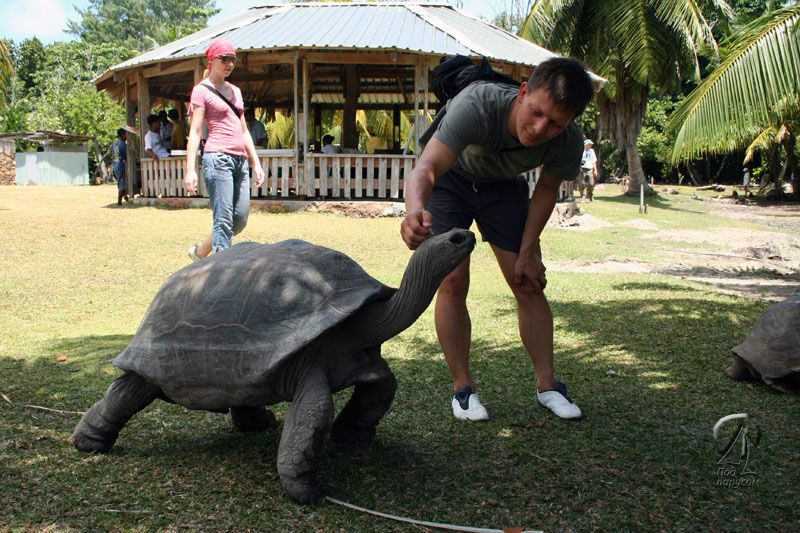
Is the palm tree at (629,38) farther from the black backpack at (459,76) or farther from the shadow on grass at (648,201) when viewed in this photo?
the black backpack at (459,76)

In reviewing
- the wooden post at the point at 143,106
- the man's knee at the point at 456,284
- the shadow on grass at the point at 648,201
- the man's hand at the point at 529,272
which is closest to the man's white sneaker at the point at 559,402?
the man's hand at the point at 529,272

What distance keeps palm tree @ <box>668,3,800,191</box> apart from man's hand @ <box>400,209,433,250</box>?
268 inches

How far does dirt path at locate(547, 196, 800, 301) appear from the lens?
331 inches

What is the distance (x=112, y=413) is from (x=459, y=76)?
2.40 meters

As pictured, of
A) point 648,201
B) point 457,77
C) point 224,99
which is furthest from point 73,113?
point 457,77

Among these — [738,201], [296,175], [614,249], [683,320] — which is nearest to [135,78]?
[296,175]

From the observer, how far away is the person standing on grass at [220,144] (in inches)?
236

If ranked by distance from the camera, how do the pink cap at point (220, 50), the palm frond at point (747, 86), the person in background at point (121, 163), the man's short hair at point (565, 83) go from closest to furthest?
the man's short hair at point (565, 83) → the pink cap at point (220, 50) → the palm frond at point (747, 86) → the person in background at point (121, 163)

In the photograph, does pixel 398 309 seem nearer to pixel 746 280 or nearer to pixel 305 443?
pixel 305 443

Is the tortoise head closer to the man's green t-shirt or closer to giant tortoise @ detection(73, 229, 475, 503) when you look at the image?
giant tortoise @ detection(73, 229, 475, 503)

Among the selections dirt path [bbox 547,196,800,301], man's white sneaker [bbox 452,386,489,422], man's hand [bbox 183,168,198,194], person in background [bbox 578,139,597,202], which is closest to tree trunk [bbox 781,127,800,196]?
person in background [bbox 578,139,597,202]

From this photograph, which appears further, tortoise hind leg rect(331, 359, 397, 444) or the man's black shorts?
the man's black shorts

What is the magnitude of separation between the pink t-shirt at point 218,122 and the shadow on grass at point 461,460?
2242mm

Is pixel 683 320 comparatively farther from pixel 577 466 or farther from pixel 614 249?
pixel 614 249
